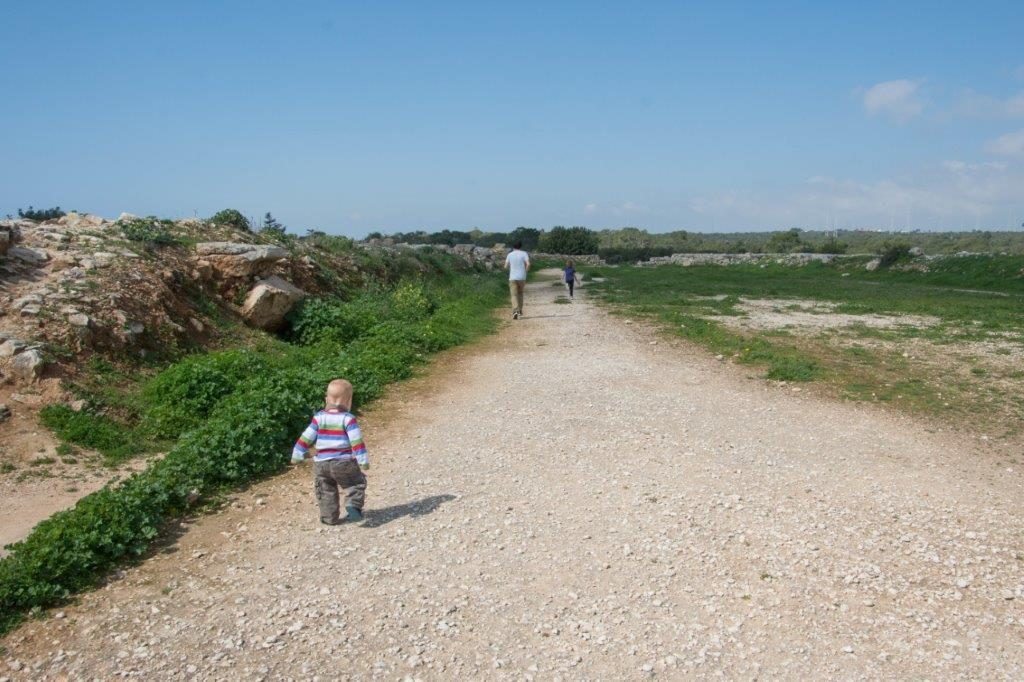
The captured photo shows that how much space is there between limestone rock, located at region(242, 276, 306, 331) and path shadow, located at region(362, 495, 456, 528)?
6470mm

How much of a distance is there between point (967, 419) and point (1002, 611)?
427 cm

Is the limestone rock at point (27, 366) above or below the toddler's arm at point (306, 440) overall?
above

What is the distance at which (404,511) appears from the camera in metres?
5.55

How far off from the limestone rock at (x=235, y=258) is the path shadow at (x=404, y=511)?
7.27 metres

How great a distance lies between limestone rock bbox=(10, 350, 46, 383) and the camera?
7195 millimetres

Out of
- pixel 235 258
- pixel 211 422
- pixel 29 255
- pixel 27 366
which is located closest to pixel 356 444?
pixel 211 422

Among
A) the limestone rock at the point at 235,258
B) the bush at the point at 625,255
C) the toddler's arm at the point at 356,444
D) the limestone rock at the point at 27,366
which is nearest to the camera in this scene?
the toddler's arm at the point at 356,444

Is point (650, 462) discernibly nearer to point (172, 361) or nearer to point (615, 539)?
point (615, 539)

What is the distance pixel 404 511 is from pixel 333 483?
60 cm

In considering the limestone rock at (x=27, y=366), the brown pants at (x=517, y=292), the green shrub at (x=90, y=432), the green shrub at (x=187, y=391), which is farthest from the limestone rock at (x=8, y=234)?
the brown pants at (x=517, y=292)

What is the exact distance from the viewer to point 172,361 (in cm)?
902

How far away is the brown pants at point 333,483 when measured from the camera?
5.23m

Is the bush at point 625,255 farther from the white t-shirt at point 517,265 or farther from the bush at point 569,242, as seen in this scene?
the white t-shirt at point 517,265

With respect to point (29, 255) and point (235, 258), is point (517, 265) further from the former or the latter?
point (29, 255)
